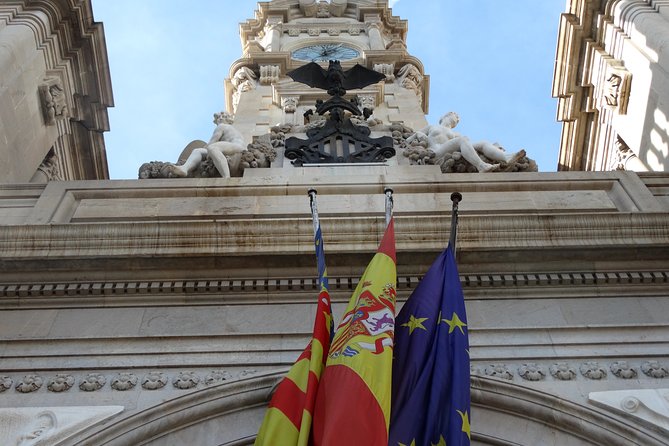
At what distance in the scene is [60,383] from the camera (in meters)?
7.98

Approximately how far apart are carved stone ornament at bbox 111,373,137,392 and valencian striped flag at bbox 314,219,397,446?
204cm

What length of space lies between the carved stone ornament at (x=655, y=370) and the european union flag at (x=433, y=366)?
193cm

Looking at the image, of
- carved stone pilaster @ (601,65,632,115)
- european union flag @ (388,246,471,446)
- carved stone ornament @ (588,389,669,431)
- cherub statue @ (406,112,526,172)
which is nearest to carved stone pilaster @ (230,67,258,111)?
cherub statue @ (406,112,526,172)

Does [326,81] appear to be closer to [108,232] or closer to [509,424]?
[108,232]

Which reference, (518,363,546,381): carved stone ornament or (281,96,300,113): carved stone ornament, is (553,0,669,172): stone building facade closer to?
(281,96,300,113): carved stone ornament

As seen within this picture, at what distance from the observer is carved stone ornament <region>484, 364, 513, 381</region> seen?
8094 mm

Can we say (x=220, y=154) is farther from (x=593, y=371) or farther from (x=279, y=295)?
(x=593, y=371)

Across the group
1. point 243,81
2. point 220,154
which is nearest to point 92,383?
point 220,154

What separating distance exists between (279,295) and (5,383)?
288 centimetres

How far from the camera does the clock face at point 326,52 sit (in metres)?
26.0

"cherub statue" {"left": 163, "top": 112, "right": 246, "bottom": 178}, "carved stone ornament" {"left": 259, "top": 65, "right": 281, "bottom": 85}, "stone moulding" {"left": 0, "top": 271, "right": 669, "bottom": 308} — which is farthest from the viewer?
"carved stone ornament" {"left": 259, "top": 65, "right": 281, "bottom": 85}

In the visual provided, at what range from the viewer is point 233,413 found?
776 cm

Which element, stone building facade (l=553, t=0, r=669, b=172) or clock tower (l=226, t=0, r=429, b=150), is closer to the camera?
stone building facade (l=553, t=0, r=669, b=172)

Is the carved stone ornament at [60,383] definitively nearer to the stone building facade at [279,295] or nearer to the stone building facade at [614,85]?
the stone building facade at [279,295]
